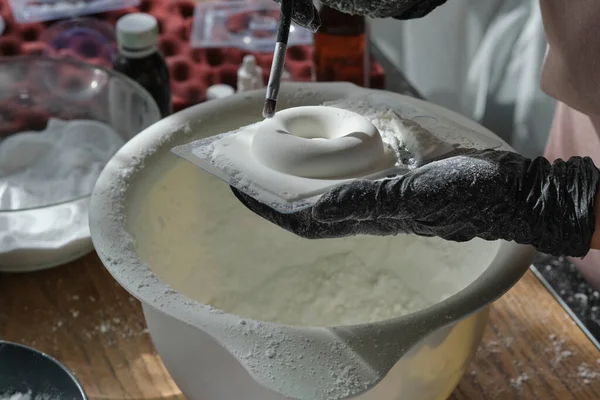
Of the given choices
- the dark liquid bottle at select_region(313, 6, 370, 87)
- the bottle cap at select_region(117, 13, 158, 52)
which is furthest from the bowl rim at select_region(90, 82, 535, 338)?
the dark liquid bottle at select_region(313, 6, 370, 87)

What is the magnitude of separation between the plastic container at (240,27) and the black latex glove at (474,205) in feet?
2.42

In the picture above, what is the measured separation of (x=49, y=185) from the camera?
3.15ft

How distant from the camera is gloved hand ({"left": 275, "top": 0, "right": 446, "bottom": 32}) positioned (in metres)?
0.66

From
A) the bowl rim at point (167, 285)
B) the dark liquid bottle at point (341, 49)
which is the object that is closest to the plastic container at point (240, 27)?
the dark liquid bottle at point (341, 49)

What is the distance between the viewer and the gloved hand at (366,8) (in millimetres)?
665

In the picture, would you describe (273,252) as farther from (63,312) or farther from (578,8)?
(578,8)

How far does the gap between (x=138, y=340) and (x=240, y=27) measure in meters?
0.66

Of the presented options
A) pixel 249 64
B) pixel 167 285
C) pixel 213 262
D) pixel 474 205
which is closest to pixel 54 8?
pixel 249 64

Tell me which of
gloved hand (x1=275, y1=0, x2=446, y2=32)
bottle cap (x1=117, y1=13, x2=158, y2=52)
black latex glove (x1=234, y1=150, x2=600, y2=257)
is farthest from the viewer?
bottle cap (x1=117, y1=13, x2=158, y2=52)

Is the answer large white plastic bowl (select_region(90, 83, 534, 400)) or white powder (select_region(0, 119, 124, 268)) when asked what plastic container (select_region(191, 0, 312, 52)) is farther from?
large white plastic bowl (select_region(90, 83, 534, 400))

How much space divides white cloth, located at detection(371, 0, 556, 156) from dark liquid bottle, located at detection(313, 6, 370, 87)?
157 mm

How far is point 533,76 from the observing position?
3.43ft

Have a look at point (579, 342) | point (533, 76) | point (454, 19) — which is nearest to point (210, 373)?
point (579, 342)

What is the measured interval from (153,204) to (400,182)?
28cm
